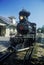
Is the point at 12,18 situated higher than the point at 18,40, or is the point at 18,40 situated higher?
the point at 12,18

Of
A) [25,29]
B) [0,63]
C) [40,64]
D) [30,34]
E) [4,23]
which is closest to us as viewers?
[0,63]

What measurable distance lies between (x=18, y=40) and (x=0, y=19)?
2056 cm

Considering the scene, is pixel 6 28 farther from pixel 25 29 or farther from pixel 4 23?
pixel 25 29

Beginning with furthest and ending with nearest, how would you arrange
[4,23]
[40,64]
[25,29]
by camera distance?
[4,23], [25,29], [40,64]

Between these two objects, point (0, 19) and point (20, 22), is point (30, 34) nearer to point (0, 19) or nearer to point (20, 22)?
point (20, 22)

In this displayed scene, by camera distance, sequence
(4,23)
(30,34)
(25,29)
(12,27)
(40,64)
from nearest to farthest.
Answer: (40,64), (25,29), (30,34), (4,23), (12,27)

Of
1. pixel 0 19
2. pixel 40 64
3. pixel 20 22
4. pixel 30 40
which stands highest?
pixel 0 19

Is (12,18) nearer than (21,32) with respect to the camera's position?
No

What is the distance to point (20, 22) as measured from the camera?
34.0 feet

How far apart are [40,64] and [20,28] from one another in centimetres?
470

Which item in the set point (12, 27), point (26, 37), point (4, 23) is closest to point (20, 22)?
point (26, 37)

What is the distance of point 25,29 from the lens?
10102 mm

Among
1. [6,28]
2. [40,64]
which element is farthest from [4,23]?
[40,64]

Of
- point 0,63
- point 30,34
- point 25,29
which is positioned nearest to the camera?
point 0,63
